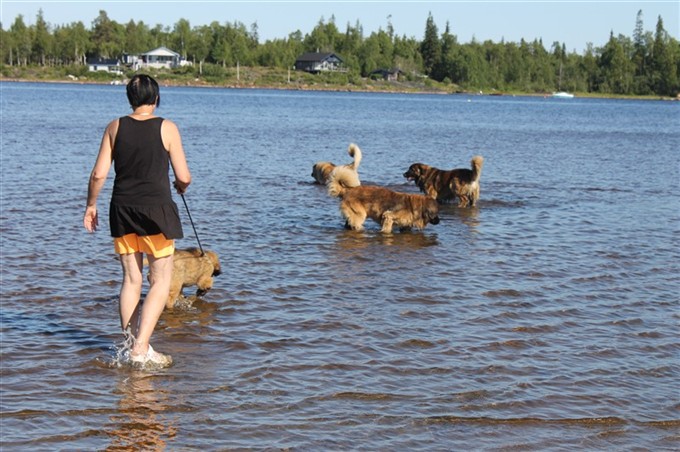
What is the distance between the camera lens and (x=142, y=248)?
6848 millimetres

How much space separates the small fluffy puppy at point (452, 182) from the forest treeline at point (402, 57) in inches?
5777

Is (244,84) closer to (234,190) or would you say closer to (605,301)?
(234,190)

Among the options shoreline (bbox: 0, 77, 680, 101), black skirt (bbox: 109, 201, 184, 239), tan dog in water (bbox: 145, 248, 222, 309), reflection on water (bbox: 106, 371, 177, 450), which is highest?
shoreline (bbox: 0, 77, 680, 101)

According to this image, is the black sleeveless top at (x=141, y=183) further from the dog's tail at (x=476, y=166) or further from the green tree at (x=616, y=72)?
the green tree at (x=616, y=72)

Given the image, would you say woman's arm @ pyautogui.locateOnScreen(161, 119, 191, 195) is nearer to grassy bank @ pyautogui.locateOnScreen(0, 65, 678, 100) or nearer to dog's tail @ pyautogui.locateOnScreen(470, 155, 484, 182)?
dog's tail @ pyautogui.locateOnScreen(470, 155, 484, 182)

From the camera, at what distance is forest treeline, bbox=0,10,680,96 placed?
172 meters

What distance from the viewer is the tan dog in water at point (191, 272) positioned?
868 centimetres

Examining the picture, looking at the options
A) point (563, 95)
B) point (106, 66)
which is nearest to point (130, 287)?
point (106, 66)

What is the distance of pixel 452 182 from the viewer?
17484 millimetres

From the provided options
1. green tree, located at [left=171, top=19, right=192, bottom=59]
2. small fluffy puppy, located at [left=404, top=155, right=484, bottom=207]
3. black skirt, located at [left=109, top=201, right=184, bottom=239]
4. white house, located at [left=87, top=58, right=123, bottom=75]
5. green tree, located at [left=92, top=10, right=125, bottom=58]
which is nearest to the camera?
black skirt, located at [left=109, top=201, right=184, bottom=239]

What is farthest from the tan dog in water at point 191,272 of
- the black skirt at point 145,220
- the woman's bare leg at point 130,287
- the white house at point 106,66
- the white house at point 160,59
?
the white house at point 160,59

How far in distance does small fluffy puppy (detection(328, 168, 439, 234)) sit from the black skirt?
7.27 m

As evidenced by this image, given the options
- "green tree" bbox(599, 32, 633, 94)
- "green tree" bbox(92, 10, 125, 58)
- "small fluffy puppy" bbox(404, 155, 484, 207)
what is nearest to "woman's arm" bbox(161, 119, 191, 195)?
"small fluffy puppy" bbox(404, 155, 484, 207)

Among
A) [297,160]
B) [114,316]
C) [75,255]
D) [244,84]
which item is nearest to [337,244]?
[75,255]
